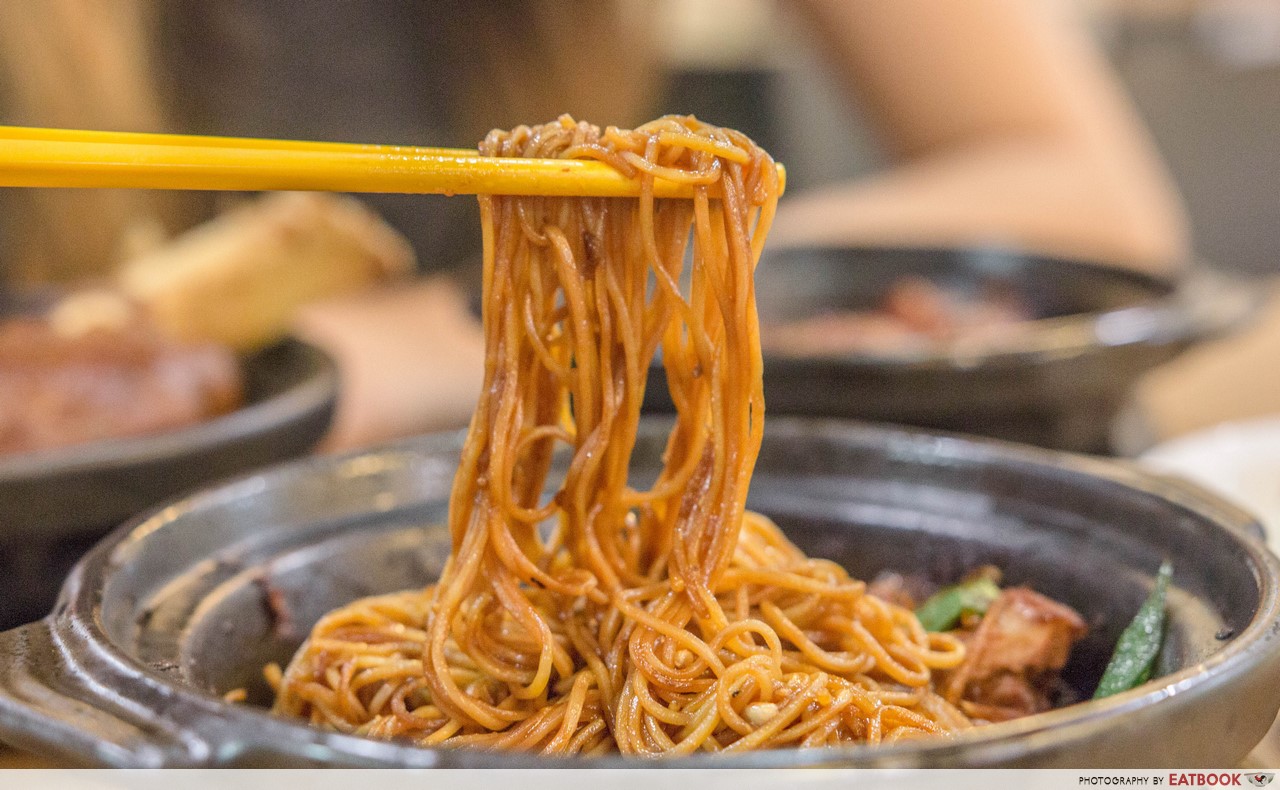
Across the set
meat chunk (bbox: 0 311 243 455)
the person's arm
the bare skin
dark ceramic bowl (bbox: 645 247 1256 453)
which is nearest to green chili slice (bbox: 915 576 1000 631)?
dark ceramic bowl (bbox: 645 247 1256 453)

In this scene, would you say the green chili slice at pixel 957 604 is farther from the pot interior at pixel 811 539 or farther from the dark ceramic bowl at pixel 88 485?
the dark ceramic bowl at pixel 88 485

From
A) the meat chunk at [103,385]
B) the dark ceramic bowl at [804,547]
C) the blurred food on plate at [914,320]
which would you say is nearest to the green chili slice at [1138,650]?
the dark ceramic bowl at [804,547]

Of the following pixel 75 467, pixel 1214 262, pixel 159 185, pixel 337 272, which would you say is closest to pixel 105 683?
pixel 159 185

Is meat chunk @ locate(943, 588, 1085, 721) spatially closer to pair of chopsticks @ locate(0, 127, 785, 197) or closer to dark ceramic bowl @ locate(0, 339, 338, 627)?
pair of chopsticks @ locate(0, 127, 785, 197)

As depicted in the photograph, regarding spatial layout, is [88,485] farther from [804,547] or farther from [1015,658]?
[1015,658]

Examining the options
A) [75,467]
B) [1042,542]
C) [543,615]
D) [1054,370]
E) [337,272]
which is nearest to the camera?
[543,615]
